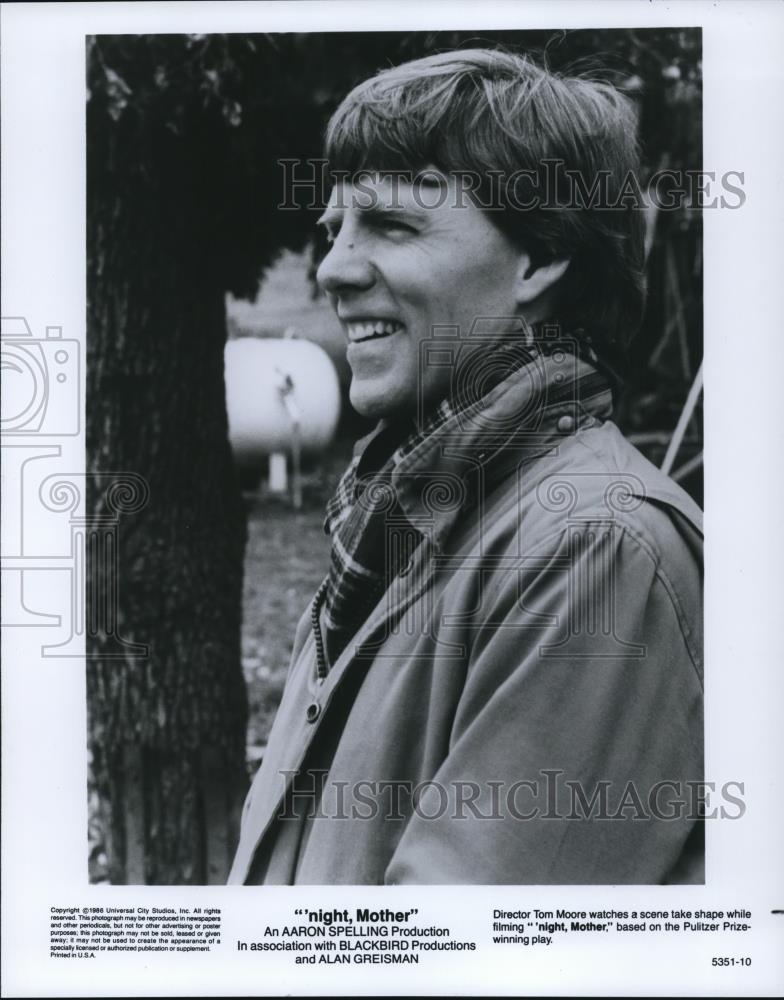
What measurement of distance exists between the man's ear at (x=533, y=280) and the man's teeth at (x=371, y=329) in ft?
0.93

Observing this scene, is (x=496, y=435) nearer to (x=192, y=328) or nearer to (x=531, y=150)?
(x=531, y=150)

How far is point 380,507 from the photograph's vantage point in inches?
103

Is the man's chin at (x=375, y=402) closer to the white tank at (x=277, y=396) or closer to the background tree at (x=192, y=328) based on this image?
the white tank at (x=277, y=396)

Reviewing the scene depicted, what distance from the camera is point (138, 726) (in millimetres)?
2916

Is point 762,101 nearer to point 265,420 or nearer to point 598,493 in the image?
point 598,493

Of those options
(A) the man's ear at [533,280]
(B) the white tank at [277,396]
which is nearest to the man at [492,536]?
(A) the man's ear at [533,280]

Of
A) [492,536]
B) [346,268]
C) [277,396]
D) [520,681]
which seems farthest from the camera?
[277,396]

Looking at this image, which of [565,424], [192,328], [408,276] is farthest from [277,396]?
[565,424]

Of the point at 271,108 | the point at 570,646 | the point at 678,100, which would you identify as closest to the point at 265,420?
the point at 271,108

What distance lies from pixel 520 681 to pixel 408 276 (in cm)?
92

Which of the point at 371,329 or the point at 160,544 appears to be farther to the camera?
the point at 160,544

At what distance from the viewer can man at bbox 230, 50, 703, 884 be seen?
7.98 ft

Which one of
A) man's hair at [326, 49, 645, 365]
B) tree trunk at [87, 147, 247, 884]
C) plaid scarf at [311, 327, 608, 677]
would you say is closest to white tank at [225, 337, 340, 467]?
tree trunk at [87, 147, 247, 884]

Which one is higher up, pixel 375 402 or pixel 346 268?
pixel 346 268
